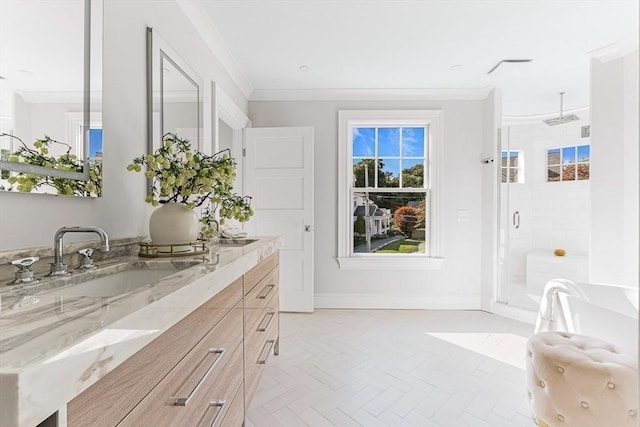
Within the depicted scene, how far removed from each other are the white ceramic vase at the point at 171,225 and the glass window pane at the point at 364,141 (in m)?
2.56

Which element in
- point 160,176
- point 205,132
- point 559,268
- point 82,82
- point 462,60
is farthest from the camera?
point 559,268

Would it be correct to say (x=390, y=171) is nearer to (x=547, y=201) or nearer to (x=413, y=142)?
(x=413, y=142)

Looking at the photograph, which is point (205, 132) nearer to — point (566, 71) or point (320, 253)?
point (320, 253)

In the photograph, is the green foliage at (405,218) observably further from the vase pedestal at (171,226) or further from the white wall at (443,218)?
the vase pedestal at (171,226)

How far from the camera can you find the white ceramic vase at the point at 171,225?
4.31 ft

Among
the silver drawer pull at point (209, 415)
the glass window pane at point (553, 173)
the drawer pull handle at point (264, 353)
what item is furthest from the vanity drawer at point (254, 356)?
the glass window pane at point (553, 173)

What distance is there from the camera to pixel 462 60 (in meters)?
2.83

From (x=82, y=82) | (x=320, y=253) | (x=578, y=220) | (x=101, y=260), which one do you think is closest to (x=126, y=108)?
(x=82, y=82)

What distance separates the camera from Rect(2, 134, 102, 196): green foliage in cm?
93

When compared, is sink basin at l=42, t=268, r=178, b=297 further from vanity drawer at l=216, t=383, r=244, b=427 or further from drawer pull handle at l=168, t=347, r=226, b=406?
vanity drawer at l=216, t=383, r=244, b=427

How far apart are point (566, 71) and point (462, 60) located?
1083 mm

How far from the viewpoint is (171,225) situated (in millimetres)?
1322

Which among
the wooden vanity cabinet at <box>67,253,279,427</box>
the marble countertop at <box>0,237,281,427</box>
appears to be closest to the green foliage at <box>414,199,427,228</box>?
the wooden vanity cabinet at <box>67,253,279,427</box>

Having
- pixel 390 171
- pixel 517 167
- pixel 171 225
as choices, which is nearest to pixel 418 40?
pixel 390 171
